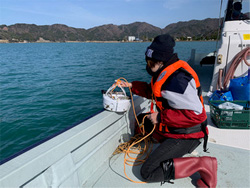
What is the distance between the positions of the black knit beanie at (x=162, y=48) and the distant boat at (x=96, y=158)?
944 millimetres

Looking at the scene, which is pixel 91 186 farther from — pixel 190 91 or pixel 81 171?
pixel 190 91

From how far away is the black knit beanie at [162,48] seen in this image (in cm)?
188

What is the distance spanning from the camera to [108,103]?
2266 millimetres

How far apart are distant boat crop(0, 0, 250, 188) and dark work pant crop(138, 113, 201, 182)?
0.51 ft

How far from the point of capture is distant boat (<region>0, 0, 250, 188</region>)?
1.39m

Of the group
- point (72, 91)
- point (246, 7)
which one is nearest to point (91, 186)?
point (246, 7)

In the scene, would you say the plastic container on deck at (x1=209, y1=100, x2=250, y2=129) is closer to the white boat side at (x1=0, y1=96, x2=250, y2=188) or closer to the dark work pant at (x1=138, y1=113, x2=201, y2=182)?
the white boat side at (x1=0, y1=96, x2=250, y2=188)

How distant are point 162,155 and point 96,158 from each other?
0.80 meters

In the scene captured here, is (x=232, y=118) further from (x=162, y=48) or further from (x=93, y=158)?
(x=93, y=158)

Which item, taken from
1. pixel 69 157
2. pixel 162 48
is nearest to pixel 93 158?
pixel 69 157

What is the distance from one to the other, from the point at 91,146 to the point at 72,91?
25.4ft

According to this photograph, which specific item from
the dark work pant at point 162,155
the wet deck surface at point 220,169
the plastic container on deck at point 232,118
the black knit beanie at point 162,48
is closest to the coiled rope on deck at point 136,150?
the wet deck surface at point 220,169

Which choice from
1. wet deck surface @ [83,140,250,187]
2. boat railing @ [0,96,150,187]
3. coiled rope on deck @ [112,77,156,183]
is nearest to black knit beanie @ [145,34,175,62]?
coiled rope on deck @ [112,77,156,183]

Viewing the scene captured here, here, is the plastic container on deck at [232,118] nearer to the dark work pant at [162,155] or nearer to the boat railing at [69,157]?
the dark work pant at [162,155]
